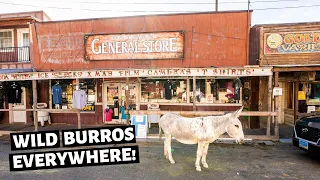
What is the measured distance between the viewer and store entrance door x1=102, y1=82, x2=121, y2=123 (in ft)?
39.0

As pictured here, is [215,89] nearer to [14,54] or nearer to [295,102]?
[295,102]

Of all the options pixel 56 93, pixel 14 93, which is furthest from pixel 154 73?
pixel 14 93

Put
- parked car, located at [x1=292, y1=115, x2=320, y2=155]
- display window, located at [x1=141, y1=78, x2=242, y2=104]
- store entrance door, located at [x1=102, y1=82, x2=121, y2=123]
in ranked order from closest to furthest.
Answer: parked car, located at [x1=292, y1=115, x2=320, y2=155] < display window, located at [x1=141, y1=78, x2=242, y2=104] < store entrance door, located at [x1=102, y1=82, x2=121, y2=123]

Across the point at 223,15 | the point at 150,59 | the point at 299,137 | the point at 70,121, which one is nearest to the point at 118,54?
the point at 150,59

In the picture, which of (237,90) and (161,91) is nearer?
(237,90)

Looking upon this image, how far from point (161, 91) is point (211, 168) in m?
6.27

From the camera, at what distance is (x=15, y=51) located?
519 inches

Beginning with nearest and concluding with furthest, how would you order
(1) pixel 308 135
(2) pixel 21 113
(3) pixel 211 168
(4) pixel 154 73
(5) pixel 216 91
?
1. (3) pixel 211 168
2. (1) pixel 308 135
3. (4) pixel 154 73
4. (5) pixel 216 91
5. (2) pixel 21 113

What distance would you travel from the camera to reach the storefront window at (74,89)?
11984mm

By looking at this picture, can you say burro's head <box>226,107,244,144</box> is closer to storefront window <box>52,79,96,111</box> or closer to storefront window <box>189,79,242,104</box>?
storefront window <box>189,79,242,104</box>

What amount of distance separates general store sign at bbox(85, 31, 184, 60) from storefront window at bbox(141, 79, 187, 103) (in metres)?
1.42

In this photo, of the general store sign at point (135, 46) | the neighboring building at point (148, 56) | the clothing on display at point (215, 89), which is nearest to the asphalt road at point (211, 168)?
the neighboring building at point (148, 56)

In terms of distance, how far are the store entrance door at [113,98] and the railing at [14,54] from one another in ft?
18.1

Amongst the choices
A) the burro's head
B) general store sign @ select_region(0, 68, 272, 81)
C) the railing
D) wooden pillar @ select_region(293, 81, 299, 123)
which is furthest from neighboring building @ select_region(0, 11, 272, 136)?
the burro's head
